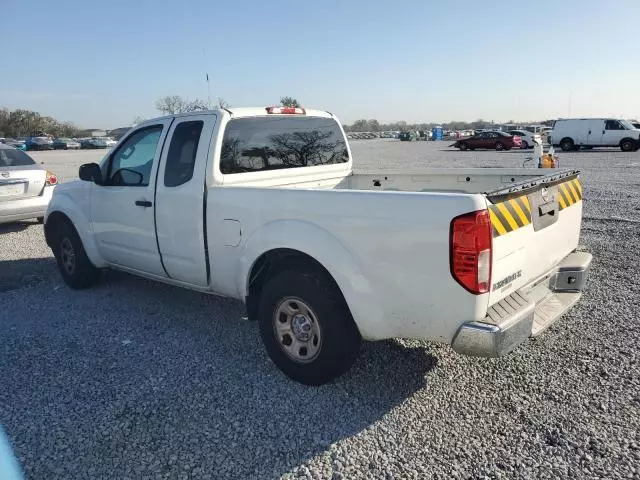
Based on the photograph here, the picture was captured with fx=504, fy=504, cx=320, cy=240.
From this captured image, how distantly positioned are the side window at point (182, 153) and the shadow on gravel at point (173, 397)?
54.2 inches

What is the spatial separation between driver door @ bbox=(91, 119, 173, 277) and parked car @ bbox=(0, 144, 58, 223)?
4.16 metres

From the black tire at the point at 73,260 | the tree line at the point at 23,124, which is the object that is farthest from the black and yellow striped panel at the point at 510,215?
the tree line at the point at 23,124

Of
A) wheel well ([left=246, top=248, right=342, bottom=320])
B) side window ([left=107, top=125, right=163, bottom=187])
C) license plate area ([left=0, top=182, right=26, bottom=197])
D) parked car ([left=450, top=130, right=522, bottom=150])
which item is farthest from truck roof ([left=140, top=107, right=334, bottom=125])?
parked car ([left=450, top=130, right=522, bottom=150])

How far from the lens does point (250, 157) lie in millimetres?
4395

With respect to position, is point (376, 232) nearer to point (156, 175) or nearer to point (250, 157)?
point (250, 157)

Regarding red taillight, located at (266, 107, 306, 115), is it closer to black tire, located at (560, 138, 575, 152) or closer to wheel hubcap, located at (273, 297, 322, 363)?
wheel hubcap, located at (273, 297, 322, 363)

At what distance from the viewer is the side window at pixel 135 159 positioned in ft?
15.6

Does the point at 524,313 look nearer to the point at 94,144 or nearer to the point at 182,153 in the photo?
the point at 182,153

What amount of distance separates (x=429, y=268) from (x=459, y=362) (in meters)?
1.32

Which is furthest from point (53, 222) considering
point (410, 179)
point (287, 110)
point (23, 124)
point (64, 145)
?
point (23, 124)

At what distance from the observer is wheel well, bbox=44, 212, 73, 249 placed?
19.2 ft

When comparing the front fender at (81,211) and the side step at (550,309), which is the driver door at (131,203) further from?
the side step at (550,309)

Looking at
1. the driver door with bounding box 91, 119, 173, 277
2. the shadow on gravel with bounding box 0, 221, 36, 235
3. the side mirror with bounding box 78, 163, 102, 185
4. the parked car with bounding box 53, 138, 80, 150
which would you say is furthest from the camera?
the parked car with bounding box 53, 138, 80, 150

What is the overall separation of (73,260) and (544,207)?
195 inches
